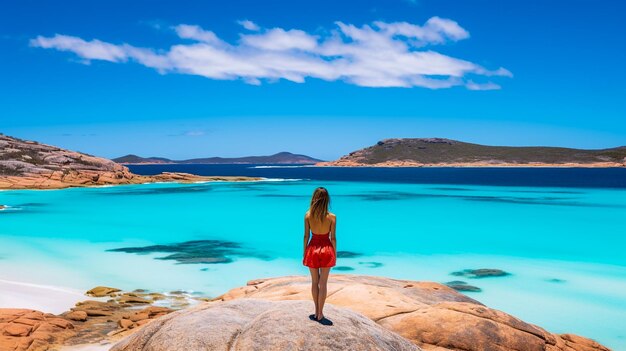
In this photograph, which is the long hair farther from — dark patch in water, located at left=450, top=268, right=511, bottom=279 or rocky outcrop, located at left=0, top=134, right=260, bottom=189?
rocky outcrop, located at left=0, top=134, right=260, bottom=189

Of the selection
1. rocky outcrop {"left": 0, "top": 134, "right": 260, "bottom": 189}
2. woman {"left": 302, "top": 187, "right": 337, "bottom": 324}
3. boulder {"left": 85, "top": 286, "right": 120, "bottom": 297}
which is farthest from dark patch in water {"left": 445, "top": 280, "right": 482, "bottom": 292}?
rocky outcrop {"left": 0, "top": 134, "right": 260, "bottom": 189}

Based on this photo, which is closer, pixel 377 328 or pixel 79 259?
pixel 377 328

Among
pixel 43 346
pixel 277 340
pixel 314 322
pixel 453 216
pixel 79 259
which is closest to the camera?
pixel 277 340

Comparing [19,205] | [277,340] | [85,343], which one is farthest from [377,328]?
[19,205]

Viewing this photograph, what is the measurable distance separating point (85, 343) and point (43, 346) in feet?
2.77

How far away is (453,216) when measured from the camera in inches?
1825

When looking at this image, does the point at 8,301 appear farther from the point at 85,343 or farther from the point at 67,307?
the point at 85,343

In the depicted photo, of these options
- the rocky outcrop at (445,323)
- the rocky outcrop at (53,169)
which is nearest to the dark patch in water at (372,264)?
the rocky outcrop at (445,323)

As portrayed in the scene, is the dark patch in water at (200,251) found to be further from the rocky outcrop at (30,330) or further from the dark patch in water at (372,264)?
the rocky outcrop at (30,330)

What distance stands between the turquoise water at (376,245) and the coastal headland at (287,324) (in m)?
4.78

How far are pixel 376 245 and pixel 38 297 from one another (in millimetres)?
18819

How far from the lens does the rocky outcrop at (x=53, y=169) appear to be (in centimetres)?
7550

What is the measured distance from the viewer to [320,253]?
23.9 ft

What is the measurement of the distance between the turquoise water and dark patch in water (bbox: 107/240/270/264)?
15.9 inches
